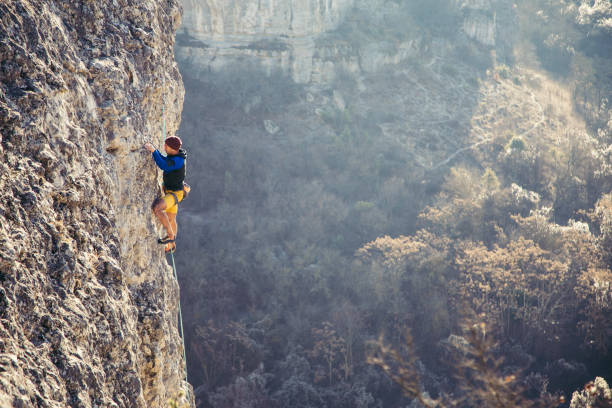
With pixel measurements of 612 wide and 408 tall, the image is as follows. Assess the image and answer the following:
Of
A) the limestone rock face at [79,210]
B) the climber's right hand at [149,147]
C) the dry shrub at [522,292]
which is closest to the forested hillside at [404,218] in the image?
the dry shrub at [522,292]

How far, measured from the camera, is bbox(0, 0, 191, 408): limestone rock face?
3.22 metres

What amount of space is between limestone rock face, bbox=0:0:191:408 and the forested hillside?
323cm

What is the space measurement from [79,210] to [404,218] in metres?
21.1

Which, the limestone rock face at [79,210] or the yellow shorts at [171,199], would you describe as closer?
the limestone rock face at [79,210]

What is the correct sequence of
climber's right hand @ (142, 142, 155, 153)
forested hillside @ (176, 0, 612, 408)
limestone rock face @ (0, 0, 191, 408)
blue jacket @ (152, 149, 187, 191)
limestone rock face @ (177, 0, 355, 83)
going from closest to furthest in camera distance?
limestone rock face @ (0, 0, 191, 408) → climber's right hand @ (142, 142, 155, 153) → blue jacket @ (152, 149, 187, 191) → forested hillside @ (176, 0, 612, 408) → limestone rock face @ (177, 0, 355, 83)

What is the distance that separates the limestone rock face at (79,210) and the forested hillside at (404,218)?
10.6 feet

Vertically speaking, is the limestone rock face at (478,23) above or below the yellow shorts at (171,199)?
above

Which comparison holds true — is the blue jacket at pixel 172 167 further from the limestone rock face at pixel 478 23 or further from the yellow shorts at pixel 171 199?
the limestone rock face at pixel 478 23

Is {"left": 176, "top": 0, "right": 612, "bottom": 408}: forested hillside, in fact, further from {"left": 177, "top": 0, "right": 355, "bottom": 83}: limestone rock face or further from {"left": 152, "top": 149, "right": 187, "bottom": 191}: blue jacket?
{"left": 152, "top": 149, "right": 187, "bottom": 191}: blue jacket

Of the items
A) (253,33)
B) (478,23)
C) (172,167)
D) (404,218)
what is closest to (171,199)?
(172,167)

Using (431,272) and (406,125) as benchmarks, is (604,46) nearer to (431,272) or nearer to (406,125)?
(406,125)

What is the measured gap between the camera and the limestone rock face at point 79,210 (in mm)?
3223

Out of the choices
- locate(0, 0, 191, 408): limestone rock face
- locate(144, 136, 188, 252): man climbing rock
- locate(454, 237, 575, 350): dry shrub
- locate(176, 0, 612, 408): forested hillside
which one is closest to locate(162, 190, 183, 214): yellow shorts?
locate(144, 136, 188, 252): man climbing rock

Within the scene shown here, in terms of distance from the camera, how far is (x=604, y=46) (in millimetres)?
38219
